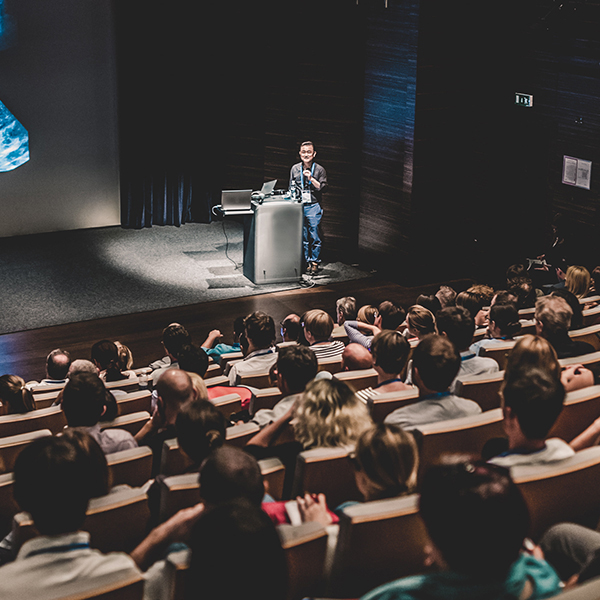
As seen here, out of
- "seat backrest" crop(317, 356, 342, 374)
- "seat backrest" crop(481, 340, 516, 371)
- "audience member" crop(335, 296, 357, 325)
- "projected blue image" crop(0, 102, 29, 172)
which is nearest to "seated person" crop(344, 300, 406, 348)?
"audience member" crop(335, 296, 357, 325)

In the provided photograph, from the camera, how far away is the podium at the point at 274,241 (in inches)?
312

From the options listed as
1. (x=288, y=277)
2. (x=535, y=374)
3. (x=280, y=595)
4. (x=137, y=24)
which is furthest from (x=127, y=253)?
(x=280, y=595)

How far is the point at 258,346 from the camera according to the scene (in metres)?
4.59

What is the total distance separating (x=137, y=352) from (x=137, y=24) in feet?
15.9

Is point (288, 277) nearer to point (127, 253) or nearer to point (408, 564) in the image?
point (127, 253)

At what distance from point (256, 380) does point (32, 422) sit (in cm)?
114

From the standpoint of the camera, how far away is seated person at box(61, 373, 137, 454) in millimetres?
3109

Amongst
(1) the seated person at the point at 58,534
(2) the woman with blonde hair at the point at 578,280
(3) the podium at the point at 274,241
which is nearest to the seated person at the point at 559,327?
(2) the woman with blonde hair at the point at 578,280

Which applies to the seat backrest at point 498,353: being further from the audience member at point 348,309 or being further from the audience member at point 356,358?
the audience member at point 348,309

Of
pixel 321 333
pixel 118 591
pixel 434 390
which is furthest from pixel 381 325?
pixel 118 591

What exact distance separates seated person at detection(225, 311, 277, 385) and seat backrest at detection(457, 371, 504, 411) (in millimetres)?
1298

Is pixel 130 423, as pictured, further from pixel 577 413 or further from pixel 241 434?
pixel 577 413

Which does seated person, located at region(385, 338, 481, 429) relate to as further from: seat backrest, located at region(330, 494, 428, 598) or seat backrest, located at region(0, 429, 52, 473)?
seat backrest, located at region(0, 429, 52, 473)

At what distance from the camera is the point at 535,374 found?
2395mm
